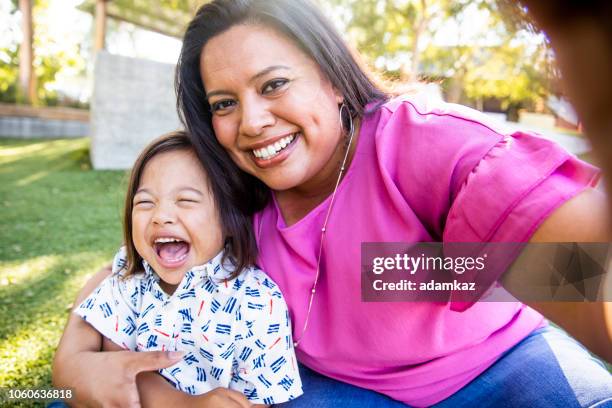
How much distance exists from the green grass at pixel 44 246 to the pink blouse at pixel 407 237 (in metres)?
1.27

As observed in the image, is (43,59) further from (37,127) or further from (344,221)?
(344,221)

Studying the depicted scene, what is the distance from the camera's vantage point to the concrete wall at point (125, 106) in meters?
7.23

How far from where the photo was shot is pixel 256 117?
61.4 inches

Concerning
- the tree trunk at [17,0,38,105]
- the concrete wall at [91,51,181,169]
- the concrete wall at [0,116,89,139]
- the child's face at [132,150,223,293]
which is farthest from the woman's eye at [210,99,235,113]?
the tree trunk at [17,0,38,105]

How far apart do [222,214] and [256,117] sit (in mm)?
406

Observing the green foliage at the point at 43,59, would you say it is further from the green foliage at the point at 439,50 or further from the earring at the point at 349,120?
the earring at the point at 349,120

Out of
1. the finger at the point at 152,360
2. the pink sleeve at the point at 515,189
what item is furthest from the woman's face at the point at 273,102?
the finger at the point at 152,360

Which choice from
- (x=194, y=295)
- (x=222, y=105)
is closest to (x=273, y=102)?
(x=222, y=105)

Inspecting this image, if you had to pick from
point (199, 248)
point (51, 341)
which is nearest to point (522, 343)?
point (199, 248)

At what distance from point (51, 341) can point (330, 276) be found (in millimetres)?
1601

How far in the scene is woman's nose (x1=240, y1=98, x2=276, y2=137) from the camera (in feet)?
5.13

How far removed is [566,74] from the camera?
42 cm

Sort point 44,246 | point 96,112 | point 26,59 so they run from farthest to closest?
point 26,59
point 96,112
point 44,246

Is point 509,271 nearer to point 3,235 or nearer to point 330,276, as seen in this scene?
point 330,276
